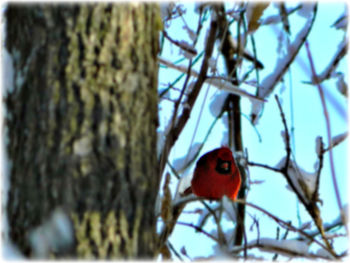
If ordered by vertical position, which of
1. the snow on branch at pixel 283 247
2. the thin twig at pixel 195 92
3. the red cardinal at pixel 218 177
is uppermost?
the thin twig at pixel 195 92

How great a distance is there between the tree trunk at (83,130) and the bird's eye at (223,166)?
192cm

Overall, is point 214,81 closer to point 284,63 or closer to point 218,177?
point 284,63

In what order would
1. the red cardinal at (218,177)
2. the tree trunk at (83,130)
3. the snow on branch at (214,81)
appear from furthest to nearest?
1. the red cardinal at (218,177)
2. the snow on branch at (214,81)
3. the tree trunk at (83,130)

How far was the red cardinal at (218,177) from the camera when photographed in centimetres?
327

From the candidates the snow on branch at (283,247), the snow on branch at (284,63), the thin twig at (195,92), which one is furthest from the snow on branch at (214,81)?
the snow on branch at (283,247)

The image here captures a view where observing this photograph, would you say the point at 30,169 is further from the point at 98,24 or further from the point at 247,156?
the point at 247,156

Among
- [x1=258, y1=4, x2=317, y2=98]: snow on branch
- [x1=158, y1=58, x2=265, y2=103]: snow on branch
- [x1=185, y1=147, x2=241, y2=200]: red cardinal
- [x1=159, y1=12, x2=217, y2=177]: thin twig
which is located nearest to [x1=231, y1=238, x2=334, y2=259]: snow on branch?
[x1=159, y1=12, x2=217, y2=177]: thin twig

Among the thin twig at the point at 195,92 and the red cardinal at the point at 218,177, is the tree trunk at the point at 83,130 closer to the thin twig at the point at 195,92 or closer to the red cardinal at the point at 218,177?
the thin twig at the point at 195,92

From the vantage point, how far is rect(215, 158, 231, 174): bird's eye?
332cm

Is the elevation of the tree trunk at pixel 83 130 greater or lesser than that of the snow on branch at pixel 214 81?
lesser

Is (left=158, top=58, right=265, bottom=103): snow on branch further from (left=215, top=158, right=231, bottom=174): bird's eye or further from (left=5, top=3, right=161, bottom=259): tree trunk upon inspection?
(left=215, top=158, right=231, bottom=174): bird's eye

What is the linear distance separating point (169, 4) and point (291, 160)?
830 millimetres

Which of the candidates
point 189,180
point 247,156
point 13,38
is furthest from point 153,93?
point 189,180

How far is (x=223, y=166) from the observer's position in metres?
3.33
